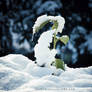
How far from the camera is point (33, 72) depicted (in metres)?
1.42

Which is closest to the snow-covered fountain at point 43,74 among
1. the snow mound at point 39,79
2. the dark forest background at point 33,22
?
the snow mound at point 39,79

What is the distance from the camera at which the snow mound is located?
1.13 meters

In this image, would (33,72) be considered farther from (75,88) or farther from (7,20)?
(7,20)

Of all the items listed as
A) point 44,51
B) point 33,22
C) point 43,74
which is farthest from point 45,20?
point 33,22

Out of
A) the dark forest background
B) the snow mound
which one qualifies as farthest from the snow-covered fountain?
the dark forest background

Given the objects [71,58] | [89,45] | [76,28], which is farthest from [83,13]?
[71,58]

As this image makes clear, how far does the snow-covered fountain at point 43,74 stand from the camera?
45.3 inches

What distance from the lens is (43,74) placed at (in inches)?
54.7

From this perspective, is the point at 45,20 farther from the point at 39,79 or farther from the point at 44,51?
the point at 39,79

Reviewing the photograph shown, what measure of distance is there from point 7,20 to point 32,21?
484 mm

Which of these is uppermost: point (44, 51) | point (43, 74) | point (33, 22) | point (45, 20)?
point (45, 20)

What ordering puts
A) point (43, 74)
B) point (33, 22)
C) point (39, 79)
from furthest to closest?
point (33, 22)
point (43, 74)
point (39, 79)

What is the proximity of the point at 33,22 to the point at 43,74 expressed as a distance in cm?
232

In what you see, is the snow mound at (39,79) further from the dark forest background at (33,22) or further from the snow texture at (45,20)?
the dark forest background at (33,22)
